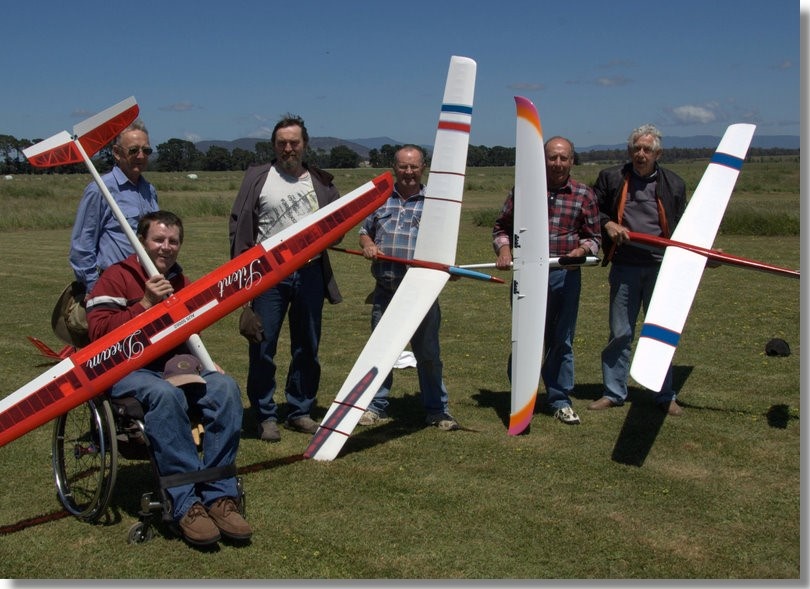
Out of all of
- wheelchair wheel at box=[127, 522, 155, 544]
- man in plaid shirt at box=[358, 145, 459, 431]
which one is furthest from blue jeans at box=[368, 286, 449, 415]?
wheelchair wheel at box=[127, 522, 155, 544]

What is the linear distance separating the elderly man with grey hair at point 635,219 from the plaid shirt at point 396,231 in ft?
4.92

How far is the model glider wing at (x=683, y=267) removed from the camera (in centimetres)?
464

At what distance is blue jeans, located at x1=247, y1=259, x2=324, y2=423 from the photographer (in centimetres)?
539

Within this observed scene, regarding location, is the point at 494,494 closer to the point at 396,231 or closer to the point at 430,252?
the point at 430,252

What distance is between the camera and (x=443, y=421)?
5.76 m

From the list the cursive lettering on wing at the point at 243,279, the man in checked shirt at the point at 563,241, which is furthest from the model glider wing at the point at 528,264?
the cursive lettering on wing at the point at 243,279

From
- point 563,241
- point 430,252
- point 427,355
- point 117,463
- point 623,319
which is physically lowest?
point 117,463

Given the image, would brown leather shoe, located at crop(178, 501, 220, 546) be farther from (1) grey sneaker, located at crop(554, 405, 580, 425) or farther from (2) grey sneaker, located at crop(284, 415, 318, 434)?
(1) grey sneaker, located at crop(554, 405, 580, 425)

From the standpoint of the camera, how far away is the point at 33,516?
14.0 feet

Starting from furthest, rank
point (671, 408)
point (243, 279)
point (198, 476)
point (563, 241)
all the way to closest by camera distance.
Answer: point (671, 408)
point (563, 241)
point (243, 279)
point (198, 476)

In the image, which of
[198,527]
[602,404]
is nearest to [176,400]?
[198,527]

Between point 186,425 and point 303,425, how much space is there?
→ 6.01ft

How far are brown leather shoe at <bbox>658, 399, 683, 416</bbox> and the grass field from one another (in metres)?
0.10

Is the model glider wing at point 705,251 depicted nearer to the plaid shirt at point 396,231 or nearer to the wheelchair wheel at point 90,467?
the plaid shirt at point 396,231
